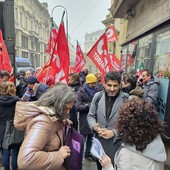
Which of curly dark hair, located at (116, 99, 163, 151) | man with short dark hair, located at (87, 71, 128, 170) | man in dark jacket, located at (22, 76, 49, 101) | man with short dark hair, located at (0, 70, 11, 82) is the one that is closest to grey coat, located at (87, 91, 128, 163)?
man with short dark hair, located at (87, 71, 128, 170)

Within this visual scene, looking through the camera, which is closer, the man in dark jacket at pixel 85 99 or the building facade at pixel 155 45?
the man in dark jacket at pixel 85 99

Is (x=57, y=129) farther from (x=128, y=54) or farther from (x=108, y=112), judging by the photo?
(x=128, y=54)

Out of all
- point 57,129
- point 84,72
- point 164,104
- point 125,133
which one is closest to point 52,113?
point 57,129

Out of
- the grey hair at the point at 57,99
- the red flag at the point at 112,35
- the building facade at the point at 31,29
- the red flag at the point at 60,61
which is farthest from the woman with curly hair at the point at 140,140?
the building facade at the point at 31,29

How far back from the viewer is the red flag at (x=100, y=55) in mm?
5449

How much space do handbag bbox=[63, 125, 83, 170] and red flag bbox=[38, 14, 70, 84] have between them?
6.46 ft

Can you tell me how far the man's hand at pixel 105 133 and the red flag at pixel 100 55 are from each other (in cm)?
315

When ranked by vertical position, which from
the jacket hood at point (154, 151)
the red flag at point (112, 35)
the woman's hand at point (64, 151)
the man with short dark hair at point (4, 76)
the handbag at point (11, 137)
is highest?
the red flag at point (112, 35)

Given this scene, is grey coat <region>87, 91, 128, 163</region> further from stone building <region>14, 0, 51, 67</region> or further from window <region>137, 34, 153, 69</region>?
stone building <region>14, 0, 51, 67</region>

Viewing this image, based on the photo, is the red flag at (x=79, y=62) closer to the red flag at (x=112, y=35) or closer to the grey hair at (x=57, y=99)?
the red flag at (x=112, y=35)

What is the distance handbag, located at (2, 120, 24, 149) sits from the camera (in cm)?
277

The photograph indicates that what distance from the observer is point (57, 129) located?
1.60 metres

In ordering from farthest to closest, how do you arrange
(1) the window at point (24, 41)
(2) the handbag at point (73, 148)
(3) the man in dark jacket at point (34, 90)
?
1. (1) the window at point (24, 41)
2. (3) the man in dark jacket at point (34, 90)
3. (2) the handbag at point (73, 148)

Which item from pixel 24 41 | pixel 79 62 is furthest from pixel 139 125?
pixel 24 41
